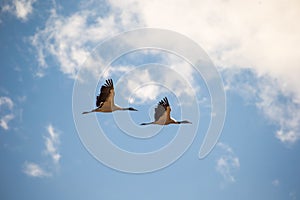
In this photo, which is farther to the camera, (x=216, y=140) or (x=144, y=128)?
(x=144, y=128)

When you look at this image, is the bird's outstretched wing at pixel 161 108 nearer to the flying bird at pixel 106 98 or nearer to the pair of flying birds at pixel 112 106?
the pair of flying birds at pixel 112 106

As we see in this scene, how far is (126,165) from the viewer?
38.4 m

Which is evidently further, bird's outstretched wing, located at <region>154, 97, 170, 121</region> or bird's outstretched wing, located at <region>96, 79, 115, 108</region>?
bird's outstretched wing, located at <region>154, 97, 170, 121</region>

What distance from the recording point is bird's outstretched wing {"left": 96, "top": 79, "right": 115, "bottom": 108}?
112 feet

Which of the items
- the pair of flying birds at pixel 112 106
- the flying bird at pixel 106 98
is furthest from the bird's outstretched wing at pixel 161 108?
the flying bird at pixel 106 98

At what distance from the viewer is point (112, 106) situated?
3606cm

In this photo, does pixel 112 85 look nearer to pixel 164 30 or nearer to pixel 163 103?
pixel 163 103

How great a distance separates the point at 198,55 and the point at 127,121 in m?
9.07

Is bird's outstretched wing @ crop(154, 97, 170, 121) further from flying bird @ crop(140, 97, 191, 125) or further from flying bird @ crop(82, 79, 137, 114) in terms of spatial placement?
flying bird @ crop(82, 79, 137, 114)

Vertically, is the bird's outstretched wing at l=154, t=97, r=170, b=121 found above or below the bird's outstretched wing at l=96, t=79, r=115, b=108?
above

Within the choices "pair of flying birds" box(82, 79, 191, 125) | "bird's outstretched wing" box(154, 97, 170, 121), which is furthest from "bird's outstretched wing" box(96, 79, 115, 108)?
"bird's outstretched wing" box(154, 97, 170, 121)

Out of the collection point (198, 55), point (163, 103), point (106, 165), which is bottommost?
point (106, 165)

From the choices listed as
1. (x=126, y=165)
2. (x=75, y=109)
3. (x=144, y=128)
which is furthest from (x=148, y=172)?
(x=75, y=109)

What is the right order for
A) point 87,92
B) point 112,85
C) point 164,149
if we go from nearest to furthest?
point 112,85 < point 87,92 < point 164,149
